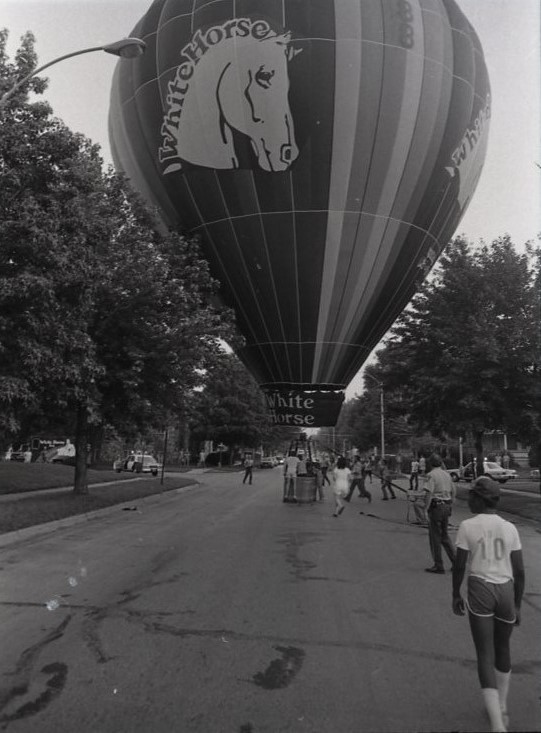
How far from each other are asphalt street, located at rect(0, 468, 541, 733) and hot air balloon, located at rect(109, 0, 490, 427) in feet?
30.7

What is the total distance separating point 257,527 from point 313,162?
10401 mm

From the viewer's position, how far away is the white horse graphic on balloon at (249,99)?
17016mm

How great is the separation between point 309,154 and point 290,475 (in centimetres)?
999

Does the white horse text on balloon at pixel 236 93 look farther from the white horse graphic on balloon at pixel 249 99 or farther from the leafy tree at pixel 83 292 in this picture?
the leafy tree at pixel 83 292

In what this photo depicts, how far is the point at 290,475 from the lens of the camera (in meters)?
19.6

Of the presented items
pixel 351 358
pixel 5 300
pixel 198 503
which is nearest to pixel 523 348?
pixel 351 358

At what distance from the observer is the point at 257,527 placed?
12867mm

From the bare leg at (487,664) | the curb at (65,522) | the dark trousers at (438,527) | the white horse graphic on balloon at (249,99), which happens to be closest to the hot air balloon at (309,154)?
the white horse graphic on balloon at (249,99)

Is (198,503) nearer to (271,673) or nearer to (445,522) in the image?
(445,522)

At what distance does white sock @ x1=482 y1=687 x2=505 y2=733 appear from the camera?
129 inches

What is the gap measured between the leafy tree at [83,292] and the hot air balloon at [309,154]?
180 cm

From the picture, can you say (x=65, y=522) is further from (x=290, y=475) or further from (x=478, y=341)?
(x=478, y=341)

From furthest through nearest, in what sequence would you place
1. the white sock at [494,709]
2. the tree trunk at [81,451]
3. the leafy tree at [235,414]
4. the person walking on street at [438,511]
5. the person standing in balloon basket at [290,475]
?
1. the leafy tree at [235,414]
2. the person standing in balloon basket at [290,475]
3. the tree trunk at [81,451]
4. the person walking on street at [438,511]
5. the white sock at [494,709]

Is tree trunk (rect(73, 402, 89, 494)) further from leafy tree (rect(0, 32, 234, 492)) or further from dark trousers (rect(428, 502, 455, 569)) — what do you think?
dark trousers (rect(428, 502, 455, 569))
